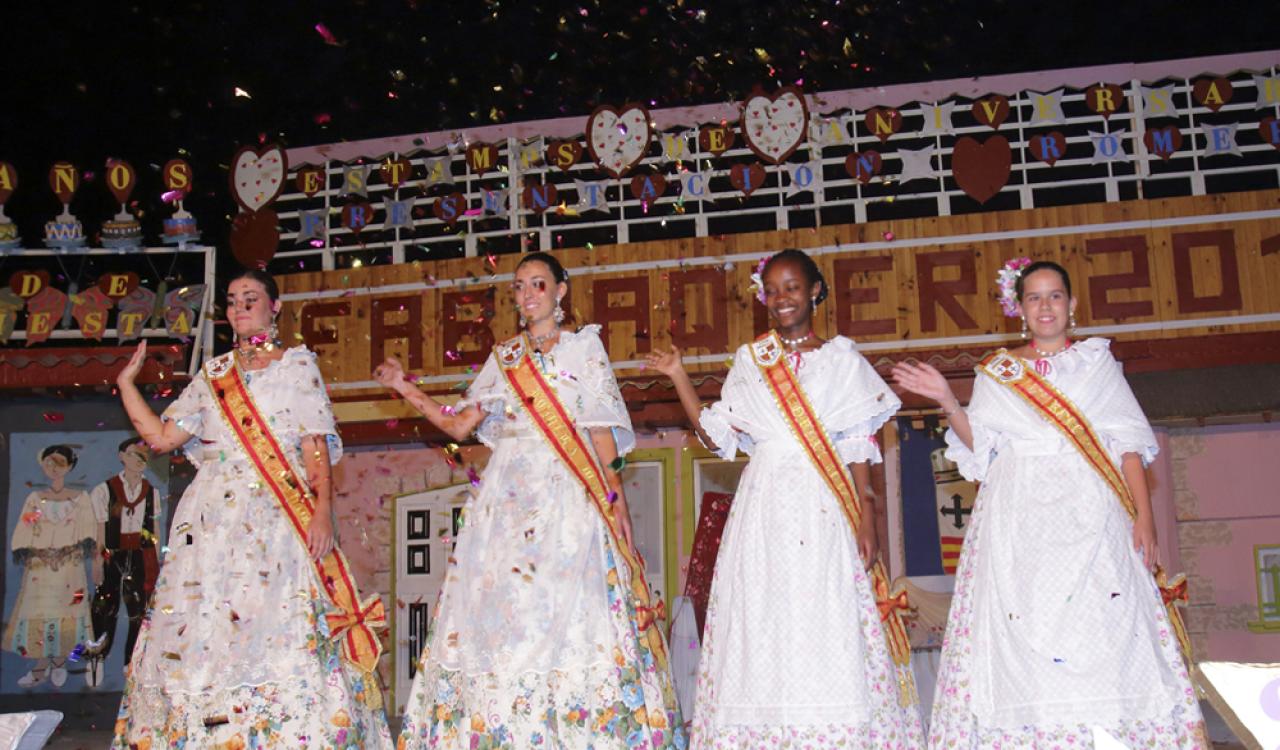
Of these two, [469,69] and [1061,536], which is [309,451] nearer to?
[1061,536]

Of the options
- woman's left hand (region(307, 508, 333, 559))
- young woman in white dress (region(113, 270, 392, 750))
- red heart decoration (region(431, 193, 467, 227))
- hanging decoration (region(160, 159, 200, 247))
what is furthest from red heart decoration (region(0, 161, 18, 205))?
woman's left hand (region(307, 508, 333, 559))

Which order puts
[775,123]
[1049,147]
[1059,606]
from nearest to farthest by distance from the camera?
1. [1059,606]
2. [1049,147]
3. [775,123]

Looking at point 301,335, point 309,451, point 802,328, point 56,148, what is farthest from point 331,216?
point 802,328

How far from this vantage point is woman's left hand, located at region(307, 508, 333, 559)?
4.65 m

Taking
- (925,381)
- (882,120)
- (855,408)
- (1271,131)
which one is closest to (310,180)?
(882,120)

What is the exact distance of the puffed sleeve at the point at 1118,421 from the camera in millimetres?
4293

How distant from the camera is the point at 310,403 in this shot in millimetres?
4844

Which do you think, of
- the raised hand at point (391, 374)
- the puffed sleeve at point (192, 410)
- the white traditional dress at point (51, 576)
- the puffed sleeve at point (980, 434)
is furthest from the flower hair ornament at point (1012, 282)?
the white traditional dress at point (51, 576)

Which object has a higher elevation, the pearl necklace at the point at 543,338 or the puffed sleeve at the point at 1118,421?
the pearl necklace at the point at 543,338

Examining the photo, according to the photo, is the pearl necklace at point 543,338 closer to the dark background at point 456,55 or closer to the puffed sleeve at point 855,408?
the puffed sleeve at point 855,408

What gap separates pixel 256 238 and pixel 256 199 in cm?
27

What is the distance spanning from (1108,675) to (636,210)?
222 inches

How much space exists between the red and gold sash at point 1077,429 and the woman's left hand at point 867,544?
67 cm

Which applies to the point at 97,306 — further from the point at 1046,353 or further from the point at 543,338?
the point at 1046,353
